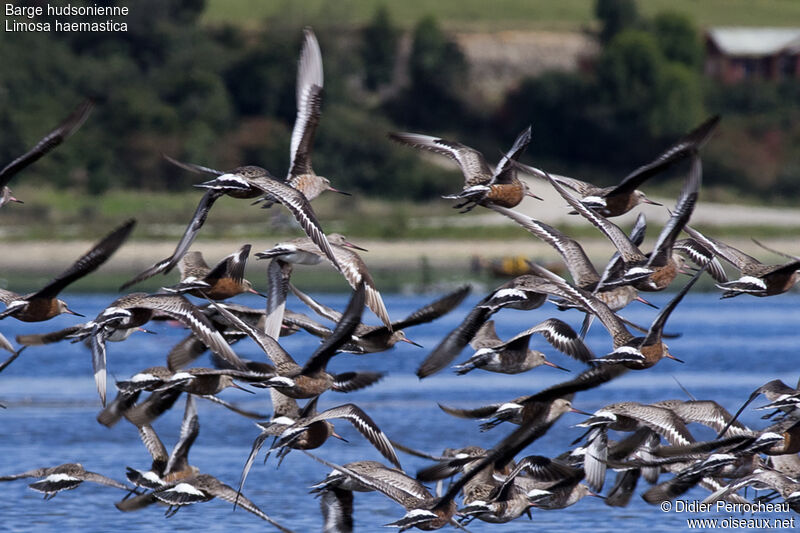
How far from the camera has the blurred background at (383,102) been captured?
209 ft

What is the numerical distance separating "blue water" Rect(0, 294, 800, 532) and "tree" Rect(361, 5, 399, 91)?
43.5 meters

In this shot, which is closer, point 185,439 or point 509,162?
point 509,162

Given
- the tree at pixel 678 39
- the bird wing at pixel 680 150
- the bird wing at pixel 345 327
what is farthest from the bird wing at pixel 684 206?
the tree at pixel 678 39

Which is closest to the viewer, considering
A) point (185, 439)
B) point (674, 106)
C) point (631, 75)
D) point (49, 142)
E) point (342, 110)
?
point (49, 142)

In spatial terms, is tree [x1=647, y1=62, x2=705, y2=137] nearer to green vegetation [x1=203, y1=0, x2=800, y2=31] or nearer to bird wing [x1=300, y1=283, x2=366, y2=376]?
green vegetation [x1=203, y1=0, x2=800, y2=31]

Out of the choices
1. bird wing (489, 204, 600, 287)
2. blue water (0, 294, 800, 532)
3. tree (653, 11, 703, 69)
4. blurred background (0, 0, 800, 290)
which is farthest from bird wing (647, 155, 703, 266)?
tree (653, 11, 703, 69)

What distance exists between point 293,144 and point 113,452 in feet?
31.6

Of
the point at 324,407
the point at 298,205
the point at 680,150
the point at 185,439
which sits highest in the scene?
the point at 680,150

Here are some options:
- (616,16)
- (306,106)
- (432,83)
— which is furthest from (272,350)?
(616,16)

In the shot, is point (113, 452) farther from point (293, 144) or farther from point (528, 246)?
point (528, 246)

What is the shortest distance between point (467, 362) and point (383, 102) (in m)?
72.5

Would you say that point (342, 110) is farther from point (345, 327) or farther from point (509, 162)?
point (345, 327)

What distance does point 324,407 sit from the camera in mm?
25797

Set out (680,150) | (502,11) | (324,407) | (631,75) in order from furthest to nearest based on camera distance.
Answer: (502,11)
(631,75)
(324,407)
(680,150)
